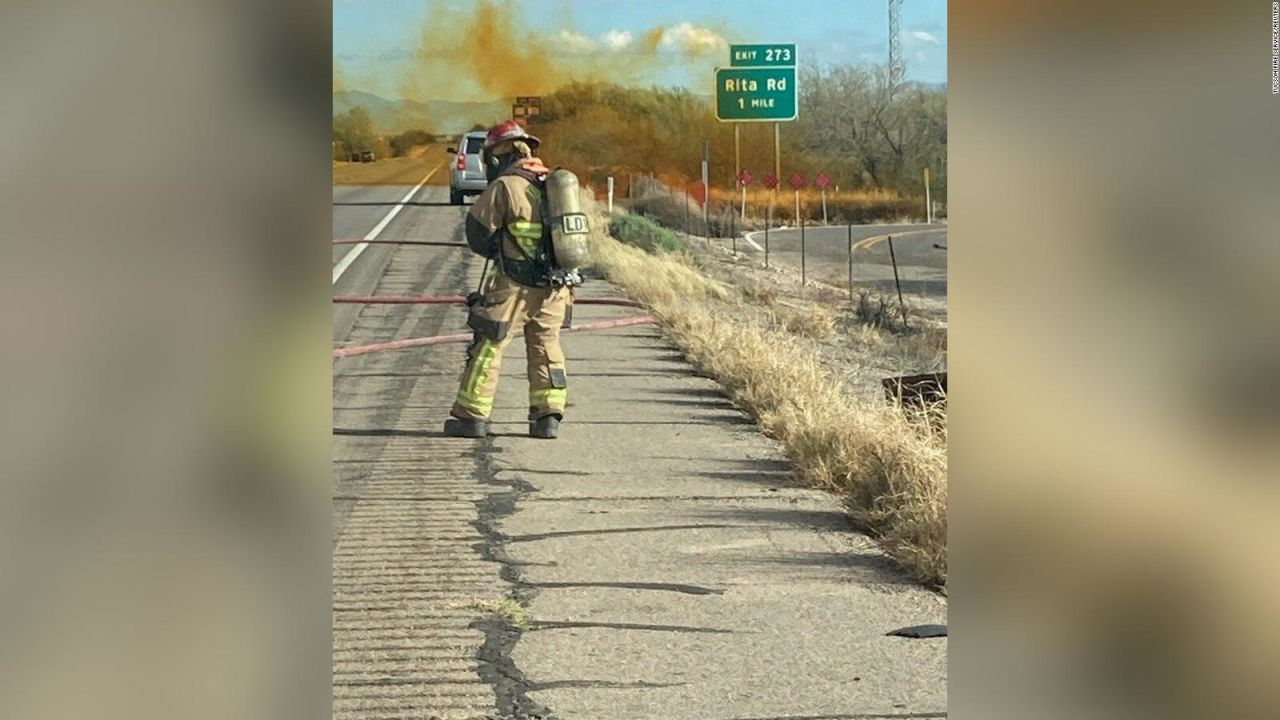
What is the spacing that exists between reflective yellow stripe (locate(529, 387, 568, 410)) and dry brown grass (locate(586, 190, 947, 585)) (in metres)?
0.43

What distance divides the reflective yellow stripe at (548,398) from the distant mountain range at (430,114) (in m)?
0.93

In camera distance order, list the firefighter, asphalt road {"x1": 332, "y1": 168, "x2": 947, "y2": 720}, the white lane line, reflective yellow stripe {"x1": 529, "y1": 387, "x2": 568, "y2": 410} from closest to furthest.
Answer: asphalt road {"x1": 332, "y1": 168, "x2": 947, "y2": 720}
the white lane line
the firefighter
reflective yellow stripe {"x1": 529, "y1": 387, "x2": 568, "y2": 410}

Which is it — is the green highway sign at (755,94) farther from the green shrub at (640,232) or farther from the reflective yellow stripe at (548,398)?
the reflective yellow stripe at (548,398)

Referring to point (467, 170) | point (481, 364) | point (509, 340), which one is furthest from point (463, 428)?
point (467, 170)

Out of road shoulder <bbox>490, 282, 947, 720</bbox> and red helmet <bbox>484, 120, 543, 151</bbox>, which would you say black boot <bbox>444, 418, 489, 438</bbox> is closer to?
road shoulder <bbox>490, 282, 947, 720</bbox>

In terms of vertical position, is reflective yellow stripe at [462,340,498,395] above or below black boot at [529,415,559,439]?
above

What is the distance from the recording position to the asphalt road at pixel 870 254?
552cm

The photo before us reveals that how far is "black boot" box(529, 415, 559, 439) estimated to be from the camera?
5.59 meters

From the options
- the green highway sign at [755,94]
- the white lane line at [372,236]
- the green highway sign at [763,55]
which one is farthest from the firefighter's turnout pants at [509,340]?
the green highway sign at [763,55]

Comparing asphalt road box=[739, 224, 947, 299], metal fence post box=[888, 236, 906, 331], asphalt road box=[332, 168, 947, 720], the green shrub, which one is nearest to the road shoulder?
asphalt road box=[332, 168, 947, 720]
